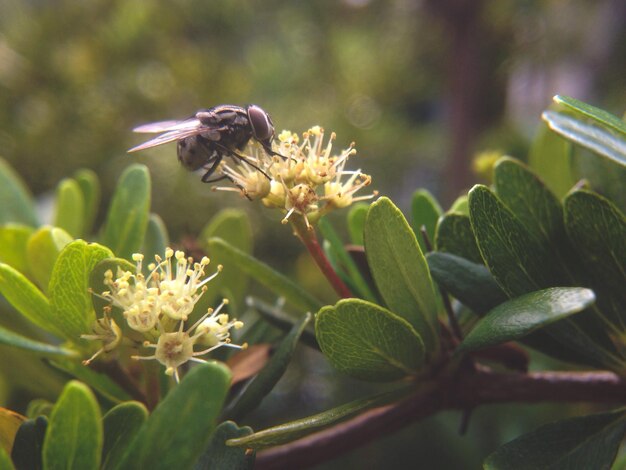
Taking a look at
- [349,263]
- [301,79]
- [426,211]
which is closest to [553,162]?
[426,211]

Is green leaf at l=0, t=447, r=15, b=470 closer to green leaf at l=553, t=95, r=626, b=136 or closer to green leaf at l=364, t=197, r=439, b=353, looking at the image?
green leaf at l=364, t=197, r=439, b=353

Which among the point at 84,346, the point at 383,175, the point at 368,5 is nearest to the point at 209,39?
the point at 368,5

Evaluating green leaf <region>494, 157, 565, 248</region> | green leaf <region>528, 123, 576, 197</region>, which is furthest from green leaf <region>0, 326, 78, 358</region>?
green leaf <region>528, 123, 576, 197</region>

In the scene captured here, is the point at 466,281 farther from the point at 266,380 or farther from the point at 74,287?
the point at 74,287

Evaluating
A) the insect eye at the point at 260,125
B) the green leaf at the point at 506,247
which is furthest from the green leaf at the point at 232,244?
the green leaf at the point at 506,247

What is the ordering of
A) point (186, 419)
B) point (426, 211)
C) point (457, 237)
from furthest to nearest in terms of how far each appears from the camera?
point (426, 211)
point (457, 237)
point (186, 419)

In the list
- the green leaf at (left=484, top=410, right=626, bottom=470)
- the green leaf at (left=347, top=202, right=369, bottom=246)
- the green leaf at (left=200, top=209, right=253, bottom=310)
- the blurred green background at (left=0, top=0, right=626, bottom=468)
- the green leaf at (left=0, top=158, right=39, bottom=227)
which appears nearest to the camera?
the green leaf at (left=484, top=410, right=626, bottom=470)

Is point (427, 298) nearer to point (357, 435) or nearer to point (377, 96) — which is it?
point (357, 435)
